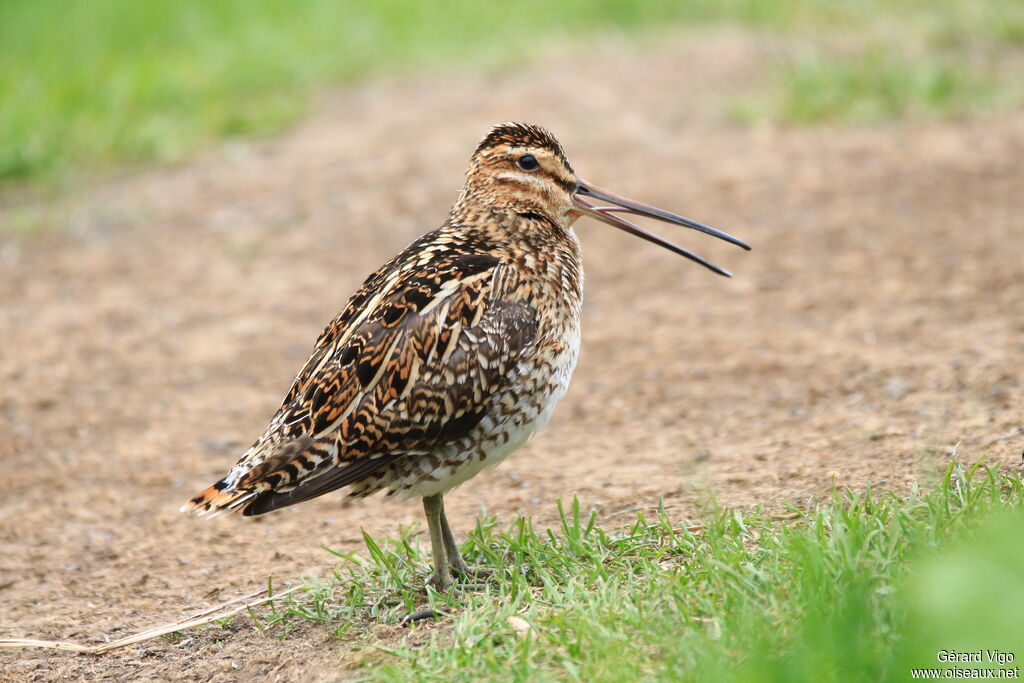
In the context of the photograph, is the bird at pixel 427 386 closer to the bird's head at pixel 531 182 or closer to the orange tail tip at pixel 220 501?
the orange tail tip at pixel 220 501

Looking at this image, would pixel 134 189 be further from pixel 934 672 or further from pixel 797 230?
pixel 934 672

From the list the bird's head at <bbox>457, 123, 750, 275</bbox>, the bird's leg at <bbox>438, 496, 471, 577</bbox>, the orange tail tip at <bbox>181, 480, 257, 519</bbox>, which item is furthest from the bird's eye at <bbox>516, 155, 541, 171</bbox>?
the orange tail tip at <bbox>181, 480, 257, 519</bbox>

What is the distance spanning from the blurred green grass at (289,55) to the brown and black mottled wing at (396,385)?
6127 millimetres

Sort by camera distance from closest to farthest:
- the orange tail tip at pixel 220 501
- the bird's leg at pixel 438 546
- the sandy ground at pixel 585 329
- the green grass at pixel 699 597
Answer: the green grass at pixel 699 597, the orange tail tip at pixel 220 501, the bird's leg at pixel 438 546, the sandy ground at pixel 585 329

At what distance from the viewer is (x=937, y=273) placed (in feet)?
22.8

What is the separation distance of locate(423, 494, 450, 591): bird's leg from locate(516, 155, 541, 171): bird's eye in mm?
1302

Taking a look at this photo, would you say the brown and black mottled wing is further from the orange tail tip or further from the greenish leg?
the greenish leg

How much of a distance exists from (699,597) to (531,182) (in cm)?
176

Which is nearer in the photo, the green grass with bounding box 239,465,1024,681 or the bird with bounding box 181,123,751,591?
the green grass with bounding box 239,465,1024,681

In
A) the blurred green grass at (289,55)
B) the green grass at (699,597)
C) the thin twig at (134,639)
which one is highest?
the blurred green grass at (289,55)

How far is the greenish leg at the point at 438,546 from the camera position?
4.12 m

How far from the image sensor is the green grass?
3.06 m

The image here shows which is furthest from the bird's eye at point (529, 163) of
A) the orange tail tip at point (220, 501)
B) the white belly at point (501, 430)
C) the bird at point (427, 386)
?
the orange tail tip at point (220, 501)

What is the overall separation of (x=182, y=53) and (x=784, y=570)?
10627 mm
